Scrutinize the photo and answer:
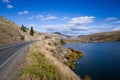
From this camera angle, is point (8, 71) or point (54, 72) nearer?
point (8, 71)

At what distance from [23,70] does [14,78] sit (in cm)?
207

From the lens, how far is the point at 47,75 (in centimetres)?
1647

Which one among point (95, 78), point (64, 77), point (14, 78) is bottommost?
point (95, 78)

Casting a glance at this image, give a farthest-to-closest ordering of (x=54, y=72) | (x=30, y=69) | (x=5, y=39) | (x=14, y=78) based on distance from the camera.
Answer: (x=5, y=39)
(x=54, y=72)
(x=30, y=69)
(x=14, y=78)

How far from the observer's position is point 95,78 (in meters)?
32.4

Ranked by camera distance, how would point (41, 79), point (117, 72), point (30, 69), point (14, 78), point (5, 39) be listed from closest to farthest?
point (14, 78), point (41, 79), point (30, 69), point (117, 72), point (5, 39)

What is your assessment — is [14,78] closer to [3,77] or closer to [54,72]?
[3,77]

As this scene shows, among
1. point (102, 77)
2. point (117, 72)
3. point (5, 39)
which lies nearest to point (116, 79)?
point (102, 77)

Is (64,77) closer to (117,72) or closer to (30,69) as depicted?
(30,69)

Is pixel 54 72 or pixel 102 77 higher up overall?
pixel 54 72

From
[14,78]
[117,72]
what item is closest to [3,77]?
[14,78]

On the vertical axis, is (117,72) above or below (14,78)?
below

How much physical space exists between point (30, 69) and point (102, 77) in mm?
20912

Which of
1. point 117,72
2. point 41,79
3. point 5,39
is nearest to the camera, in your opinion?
point 41,79
